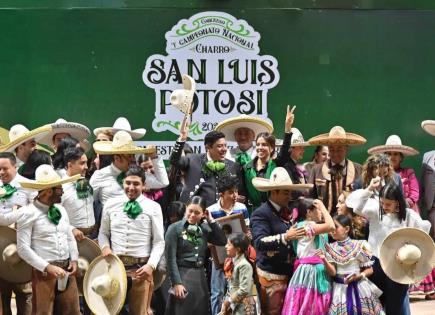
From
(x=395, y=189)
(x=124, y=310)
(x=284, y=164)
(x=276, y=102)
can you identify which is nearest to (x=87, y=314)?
(x=124, y=310)

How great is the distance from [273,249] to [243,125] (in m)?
2.23

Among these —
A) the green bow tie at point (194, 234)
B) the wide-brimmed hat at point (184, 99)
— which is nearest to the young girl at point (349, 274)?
the green bow tie at point (194, 234)

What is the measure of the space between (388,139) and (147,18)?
2878 millimetres

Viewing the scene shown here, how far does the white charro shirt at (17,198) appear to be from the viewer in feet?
30.3

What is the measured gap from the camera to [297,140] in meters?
11.2

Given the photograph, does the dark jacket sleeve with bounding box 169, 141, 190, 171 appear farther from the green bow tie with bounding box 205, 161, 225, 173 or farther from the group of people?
the green bow tie with bounding box 205, 161, 225, 173

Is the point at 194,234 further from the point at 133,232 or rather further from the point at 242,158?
the point at 242,158

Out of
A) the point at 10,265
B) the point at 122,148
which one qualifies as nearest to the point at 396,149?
the point at 122,148

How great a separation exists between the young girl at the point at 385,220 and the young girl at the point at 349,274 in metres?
0.17

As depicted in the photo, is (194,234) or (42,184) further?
(194,234)

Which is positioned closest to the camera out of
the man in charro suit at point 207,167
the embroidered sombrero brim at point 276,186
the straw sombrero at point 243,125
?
the embroidered sombrero brim at point 276,186

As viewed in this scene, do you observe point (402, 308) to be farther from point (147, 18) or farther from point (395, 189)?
point (147, 18)

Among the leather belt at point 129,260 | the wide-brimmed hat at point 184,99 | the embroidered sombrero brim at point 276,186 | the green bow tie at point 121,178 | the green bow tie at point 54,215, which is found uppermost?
the wide-brimmed hat at point 184,99

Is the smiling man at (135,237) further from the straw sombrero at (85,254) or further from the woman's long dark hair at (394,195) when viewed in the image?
the woman's long dark hair at (394,195)
